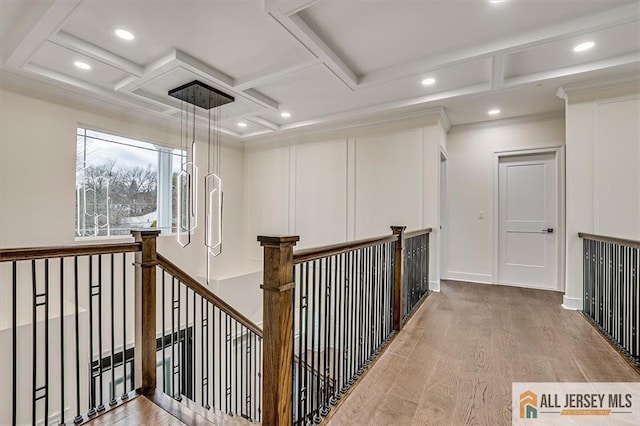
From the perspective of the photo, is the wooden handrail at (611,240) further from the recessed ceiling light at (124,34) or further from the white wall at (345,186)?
the recessed ceiling light at (124,34)

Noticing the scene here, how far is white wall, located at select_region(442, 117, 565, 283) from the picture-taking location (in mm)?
4570

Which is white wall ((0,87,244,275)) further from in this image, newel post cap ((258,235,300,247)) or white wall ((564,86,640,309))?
white wall ((564,86,640,309))

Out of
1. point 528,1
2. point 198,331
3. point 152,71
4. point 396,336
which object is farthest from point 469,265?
point 152,71

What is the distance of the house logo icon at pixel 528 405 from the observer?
1712 mm


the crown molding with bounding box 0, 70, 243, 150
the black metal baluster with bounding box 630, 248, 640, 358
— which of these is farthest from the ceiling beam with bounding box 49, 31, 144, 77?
the black metal baluster with bounding box 630, 248, 640, 358

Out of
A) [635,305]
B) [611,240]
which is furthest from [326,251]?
[611,240]

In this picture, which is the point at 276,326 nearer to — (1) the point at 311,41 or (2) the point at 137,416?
(2) the point at 137,416

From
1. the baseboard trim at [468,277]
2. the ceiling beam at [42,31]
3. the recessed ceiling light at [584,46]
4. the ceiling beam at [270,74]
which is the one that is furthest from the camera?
the baseboard trim at [468,277]

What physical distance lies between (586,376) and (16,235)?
207 inches

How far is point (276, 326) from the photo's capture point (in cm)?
137

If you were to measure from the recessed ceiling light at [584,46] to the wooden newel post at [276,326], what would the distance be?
10.5 ft

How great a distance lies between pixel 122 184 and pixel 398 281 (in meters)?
4.04

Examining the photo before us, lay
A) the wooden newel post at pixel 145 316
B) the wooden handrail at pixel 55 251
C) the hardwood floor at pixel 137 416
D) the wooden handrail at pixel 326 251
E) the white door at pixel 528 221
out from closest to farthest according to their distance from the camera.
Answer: the wooden handrail at pixel 55 251
the wooden handrail at pixel 326 251
the hardwood floor at pixel 137 416
the wooden newel post at pixel 145 316
the white door at pixel 528 221

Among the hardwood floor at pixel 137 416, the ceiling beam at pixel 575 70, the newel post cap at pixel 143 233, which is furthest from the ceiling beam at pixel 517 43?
the hardwood floor at pixel 137 416
